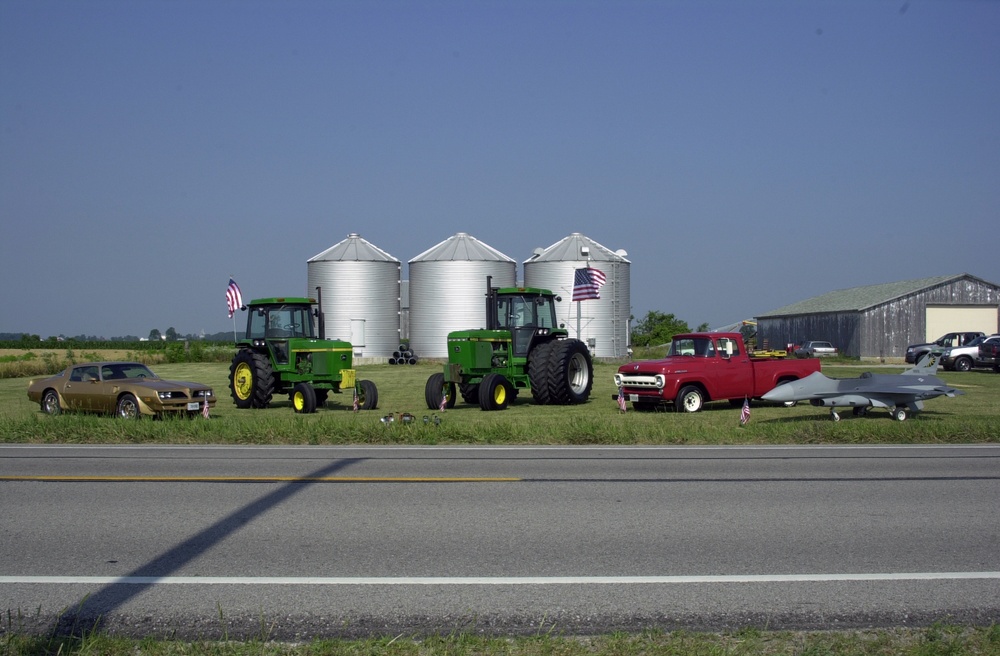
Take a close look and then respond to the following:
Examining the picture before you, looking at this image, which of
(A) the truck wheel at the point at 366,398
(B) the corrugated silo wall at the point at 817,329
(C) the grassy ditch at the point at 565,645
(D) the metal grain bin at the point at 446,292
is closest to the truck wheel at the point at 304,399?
(A) the truck wheel at the point at 366,398

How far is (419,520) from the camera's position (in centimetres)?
822

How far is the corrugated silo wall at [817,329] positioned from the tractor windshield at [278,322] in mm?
33801

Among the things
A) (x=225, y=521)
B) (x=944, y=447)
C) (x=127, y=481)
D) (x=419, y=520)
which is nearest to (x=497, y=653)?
(x=419, y=520)

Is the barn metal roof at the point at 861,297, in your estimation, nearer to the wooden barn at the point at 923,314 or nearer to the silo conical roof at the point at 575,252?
the wooden barn at the point at 923,314

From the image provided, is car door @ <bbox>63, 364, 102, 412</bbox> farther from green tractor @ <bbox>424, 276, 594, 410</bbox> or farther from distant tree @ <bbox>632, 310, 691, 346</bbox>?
distant tree @ <bbox>632, 310, 691, 346</bbox>

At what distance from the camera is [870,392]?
18.9m

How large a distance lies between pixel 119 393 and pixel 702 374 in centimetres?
1342

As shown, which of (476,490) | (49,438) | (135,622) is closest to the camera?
(135,622)

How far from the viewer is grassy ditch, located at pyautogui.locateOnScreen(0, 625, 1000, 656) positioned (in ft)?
16.3

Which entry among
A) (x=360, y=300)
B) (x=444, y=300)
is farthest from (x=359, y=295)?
(x=444, y=300)

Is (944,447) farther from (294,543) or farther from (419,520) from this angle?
(294,543)

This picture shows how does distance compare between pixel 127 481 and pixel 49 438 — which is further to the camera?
pixel 49 438

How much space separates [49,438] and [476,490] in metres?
9.57

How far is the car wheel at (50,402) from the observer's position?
22297 millimetres
